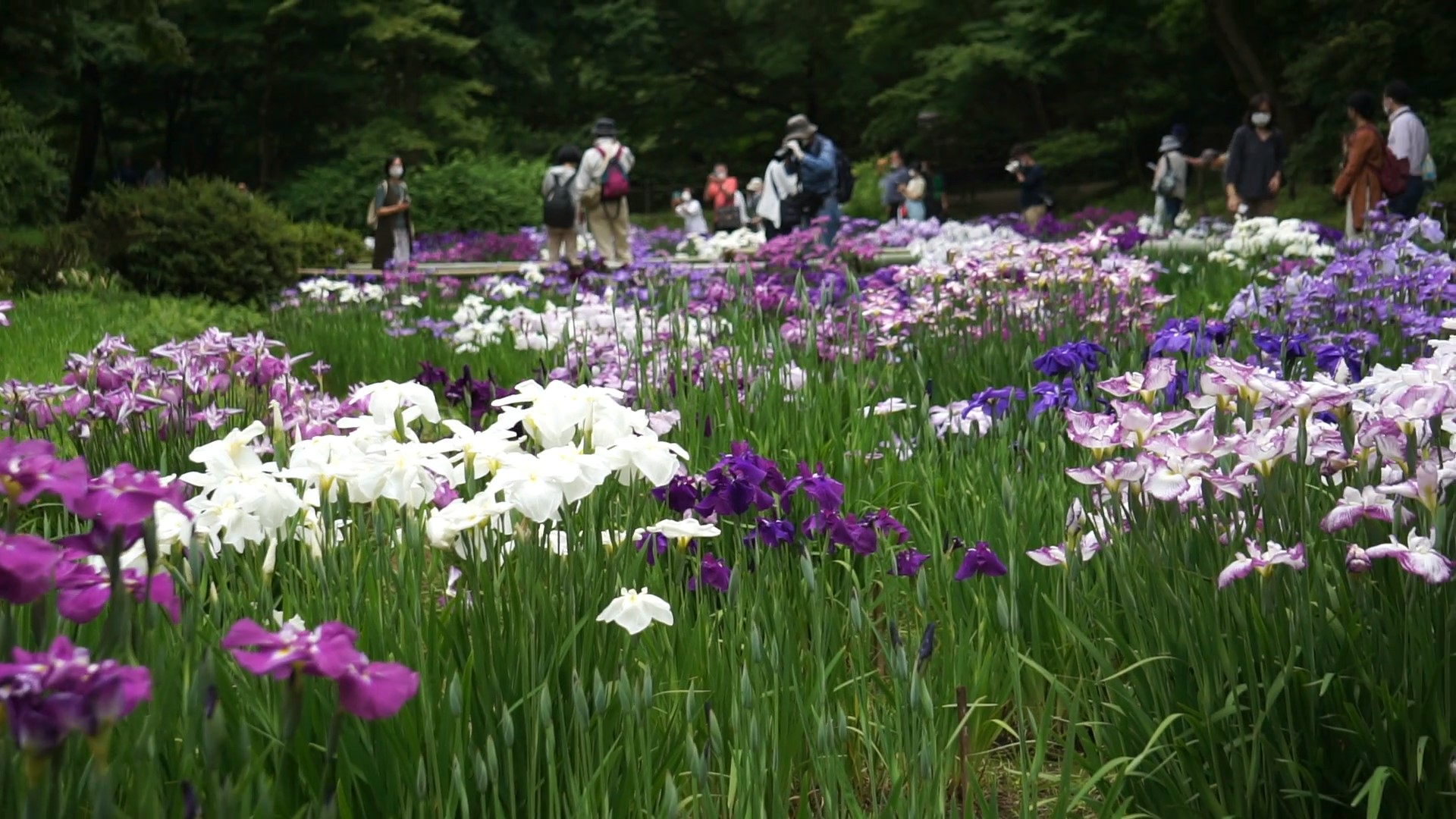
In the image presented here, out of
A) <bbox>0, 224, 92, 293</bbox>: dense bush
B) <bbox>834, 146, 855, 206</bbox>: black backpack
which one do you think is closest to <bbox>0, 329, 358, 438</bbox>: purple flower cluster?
<bbox>0, 224, 92, 293</bbox>: dense bush

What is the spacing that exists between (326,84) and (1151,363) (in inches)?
1230

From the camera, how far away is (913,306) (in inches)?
247

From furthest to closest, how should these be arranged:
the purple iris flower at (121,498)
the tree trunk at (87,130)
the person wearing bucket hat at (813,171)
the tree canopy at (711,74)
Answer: the tree trunk at (87,130) → the tree canopy at (711,74) → the person wearing bucket hat at (813,171) → the purple iris flower at (121,498)

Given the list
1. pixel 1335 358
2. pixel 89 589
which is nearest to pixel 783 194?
pixel 1335 358

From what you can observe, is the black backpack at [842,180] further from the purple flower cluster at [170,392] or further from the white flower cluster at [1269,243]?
the purple flower cluster at [170,392]

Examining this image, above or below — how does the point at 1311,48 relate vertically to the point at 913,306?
above

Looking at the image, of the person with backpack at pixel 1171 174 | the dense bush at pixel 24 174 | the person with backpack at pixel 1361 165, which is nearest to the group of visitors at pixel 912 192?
the person with backpack at pixel 1171 174

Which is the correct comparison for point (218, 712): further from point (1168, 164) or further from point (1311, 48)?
point (1311, 48)

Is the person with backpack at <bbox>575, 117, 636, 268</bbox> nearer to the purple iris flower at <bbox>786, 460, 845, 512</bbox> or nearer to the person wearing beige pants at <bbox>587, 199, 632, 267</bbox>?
the person wearing beige pants at <bbox>587, 199, 632, 267</bbox>

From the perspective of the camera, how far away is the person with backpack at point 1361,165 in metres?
10.6

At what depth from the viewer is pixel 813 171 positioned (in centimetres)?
1299

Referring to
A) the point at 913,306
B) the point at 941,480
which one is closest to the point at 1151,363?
the point at 941,480

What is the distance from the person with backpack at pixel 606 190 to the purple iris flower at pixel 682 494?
11748mm

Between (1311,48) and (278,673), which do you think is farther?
(1311,48)
